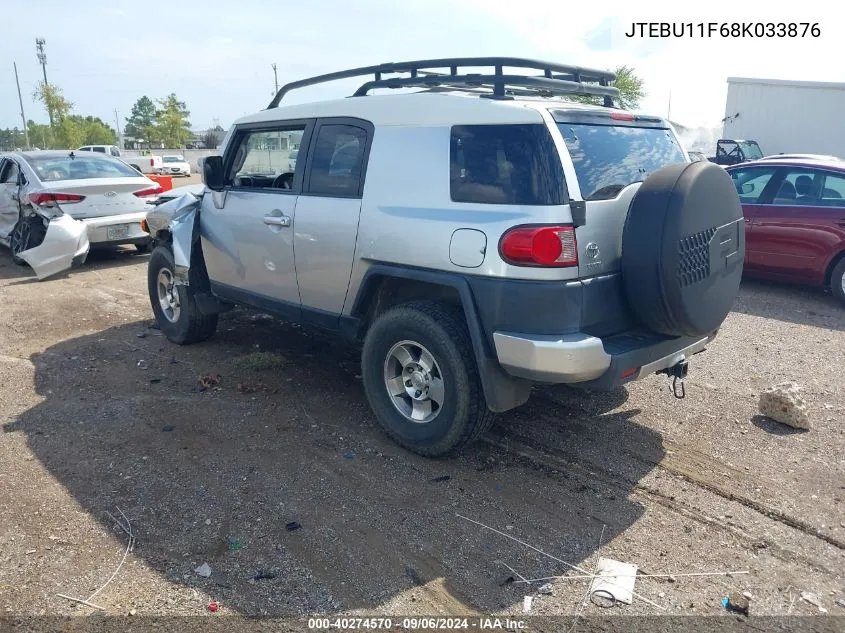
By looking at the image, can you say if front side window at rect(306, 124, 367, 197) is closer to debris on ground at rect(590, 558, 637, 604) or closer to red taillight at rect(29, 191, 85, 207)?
debris on ground at rect(590, 558, 637, 604)

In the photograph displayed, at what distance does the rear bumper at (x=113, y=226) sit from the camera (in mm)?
9445

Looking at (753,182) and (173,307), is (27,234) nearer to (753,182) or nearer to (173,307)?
(173,307)

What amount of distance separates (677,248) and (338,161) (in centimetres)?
223

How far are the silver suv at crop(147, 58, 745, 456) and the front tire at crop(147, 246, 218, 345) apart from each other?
1.59 meters

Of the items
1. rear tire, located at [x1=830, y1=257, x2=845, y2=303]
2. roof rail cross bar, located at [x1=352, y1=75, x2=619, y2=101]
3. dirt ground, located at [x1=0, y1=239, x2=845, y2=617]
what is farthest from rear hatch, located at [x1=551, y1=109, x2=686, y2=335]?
rear tire, located at [x1=830, y1=257, x2=845, y2=303]

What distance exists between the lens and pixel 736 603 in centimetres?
276

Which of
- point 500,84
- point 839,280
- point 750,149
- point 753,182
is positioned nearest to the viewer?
point 500,84

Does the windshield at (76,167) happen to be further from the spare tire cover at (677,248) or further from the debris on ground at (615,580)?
the debris on ground at (615,580)

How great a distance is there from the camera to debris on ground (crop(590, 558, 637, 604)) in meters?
2.81

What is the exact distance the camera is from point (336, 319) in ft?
14.6

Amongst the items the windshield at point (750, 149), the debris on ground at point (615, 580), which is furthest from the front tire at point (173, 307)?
the windshield at point (750, 149)

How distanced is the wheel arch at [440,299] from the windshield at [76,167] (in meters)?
7.76

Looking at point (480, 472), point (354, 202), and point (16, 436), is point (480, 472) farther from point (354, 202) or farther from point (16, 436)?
point (16, 436)

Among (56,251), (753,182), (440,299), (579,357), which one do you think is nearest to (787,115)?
(753,182)
